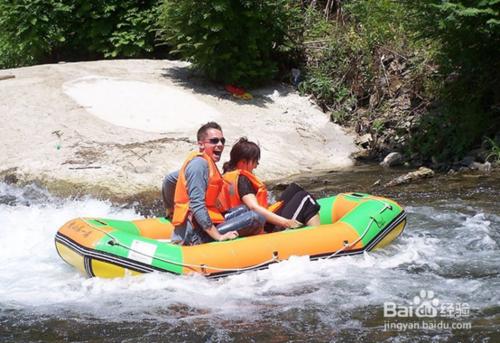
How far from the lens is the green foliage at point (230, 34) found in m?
12.3

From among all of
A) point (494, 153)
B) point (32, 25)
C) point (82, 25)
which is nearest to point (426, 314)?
point (494, 153)

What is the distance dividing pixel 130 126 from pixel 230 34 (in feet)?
8.35

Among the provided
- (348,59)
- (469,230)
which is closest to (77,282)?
(469,230)

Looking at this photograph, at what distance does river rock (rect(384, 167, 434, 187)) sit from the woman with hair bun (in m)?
3.04

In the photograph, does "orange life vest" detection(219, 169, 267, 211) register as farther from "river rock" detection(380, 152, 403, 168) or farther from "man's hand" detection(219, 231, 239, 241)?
"river rock" detection(380, 152, 403, 168)

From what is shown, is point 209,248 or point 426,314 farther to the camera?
point 209,248

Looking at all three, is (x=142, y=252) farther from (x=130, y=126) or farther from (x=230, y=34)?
(x=230, y=34)

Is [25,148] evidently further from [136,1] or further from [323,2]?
[323,2]

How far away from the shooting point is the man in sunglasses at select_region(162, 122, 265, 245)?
6.03 m

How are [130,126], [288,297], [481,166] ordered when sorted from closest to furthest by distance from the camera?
[288,297], [481,166], [130,126]

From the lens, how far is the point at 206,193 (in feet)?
20.7

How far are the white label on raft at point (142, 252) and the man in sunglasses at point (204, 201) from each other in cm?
43

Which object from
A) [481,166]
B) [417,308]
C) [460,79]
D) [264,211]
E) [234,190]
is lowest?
[481,166]

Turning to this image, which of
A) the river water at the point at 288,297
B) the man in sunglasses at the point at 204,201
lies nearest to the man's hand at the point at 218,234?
the man in sunglasses at the point at 204,201
